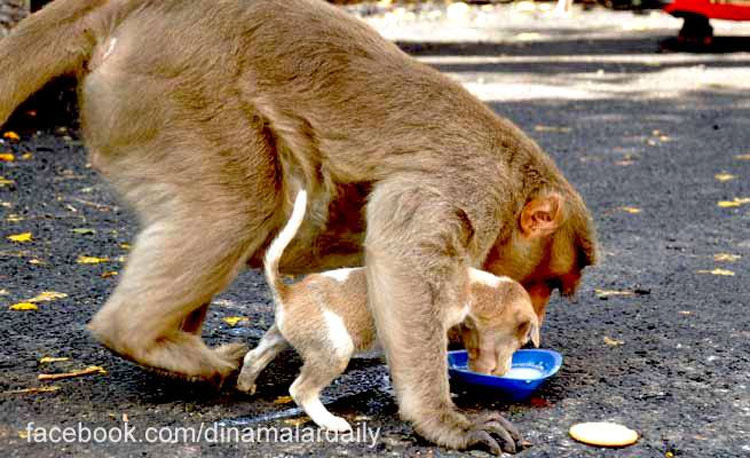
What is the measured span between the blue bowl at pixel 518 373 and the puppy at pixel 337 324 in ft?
0.15

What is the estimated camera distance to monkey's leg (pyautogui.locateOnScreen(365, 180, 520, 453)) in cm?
386

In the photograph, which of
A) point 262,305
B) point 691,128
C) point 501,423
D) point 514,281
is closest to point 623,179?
point 691,128

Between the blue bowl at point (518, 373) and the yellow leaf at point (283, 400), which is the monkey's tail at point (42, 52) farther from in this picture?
the blue bowl at point (518, 373)

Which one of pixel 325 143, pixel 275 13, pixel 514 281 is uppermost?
pixel 275 13

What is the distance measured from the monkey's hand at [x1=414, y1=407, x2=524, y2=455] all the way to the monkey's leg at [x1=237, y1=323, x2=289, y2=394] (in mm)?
602

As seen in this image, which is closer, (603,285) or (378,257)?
→ (378,257)

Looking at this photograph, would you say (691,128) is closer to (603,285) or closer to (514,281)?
(603,285)

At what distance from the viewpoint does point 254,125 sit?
13.5ft

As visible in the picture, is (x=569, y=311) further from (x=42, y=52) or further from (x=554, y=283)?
(x=42, y=52)

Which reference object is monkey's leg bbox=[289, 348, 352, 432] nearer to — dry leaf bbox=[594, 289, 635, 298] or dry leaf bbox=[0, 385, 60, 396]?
dry leaf bbox=[0, 385, 60, 396]

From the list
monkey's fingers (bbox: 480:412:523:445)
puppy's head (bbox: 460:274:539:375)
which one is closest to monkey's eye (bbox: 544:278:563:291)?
puppy's head (bbox: 460:274:539:375)

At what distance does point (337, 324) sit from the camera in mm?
3959

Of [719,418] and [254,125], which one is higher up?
[254,125]

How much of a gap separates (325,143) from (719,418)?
1669 millimetres
